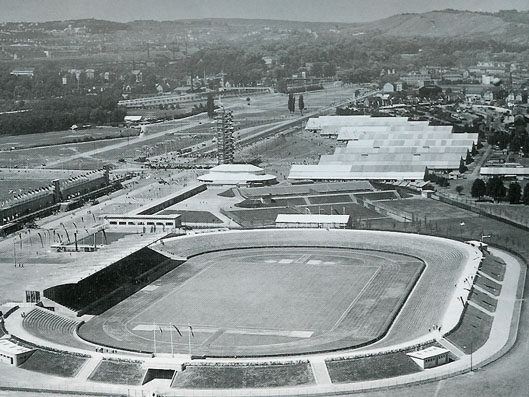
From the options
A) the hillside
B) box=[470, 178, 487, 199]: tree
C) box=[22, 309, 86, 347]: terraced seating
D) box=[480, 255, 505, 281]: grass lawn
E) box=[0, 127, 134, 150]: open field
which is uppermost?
the hillside

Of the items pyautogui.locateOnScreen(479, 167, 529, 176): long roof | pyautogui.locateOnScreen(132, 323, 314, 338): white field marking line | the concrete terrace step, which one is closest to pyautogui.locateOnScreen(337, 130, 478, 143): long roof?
pyautogui.locateOnScreen(479, 167, 529, 176): long roof

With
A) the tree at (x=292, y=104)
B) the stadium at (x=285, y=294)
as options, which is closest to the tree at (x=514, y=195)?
the stadium at (x=285, y=294)

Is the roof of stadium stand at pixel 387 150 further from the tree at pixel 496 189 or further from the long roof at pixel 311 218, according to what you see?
the long roof at pixel 311 218

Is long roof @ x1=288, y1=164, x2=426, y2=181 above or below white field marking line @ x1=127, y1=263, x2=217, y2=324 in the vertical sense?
below

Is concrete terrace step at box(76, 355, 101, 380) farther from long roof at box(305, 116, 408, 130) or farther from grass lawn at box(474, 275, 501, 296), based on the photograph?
long roof at box(305, 116, 408, 130)

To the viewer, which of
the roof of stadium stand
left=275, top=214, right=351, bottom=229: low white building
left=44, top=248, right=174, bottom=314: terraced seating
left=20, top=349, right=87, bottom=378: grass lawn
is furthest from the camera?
the roof of stadium stand

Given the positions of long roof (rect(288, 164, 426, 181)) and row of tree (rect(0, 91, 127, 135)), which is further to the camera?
row of tree (rect(0, 91, 127, 135))

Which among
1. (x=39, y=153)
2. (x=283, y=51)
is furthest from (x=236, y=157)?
(x=283, y=51)

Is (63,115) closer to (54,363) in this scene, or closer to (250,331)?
(250,331)
